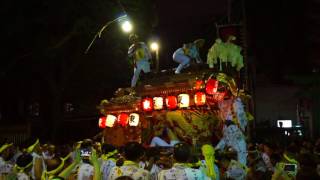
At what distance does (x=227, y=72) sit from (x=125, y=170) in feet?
28.5

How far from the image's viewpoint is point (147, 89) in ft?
53.0

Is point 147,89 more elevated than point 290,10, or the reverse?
point 290,10

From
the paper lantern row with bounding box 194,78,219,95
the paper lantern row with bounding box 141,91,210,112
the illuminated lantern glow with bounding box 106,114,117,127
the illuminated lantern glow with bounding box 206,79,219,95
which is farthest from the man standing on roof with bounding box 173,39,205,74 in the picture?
the illuminated lantern glow with bounding box 106,114,117,127

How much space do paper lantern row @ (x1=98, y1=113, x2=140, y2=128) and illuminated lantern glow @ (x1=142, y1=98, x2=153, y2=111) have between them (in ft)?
2.54

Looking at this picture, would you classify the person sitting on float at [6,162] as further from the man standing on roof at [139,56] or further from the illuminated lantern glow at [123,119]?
the man standing on roof at [139,56]

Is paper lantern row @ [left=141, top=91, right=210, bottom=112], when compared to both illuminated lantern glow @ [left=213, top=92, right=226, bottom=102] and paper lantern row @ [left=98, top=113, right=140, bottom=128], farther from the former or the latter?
paper lantern row @ [left=98, top=113, right=140, bottom=128]

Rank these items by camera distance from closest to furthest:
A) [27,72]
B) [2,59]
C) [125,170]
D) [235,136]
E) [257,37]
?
[125,170] < [235,136] < [2,59] < [27,72] < [257,37]

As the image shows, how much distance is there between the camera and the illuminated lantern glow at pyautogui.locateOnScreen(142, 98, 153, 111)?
1590cm

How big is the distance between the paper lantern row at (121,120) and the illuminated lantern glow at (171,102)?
210 centimetres

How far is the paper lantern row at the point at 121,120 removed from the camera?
16.7m

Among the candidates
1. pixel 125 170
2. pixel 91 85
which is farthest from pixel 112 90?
pixel 125 170

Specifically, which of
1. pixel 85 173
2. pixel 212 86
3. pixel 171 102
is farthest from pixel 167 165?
pixel 171 102

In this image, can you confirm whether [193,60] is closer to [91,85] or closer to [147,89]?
[147,89]

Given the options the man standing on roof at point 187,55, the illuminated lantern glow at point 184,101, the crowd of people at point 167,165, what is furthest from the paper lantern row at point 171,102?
the crowd of people at point 167,165
